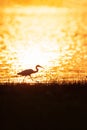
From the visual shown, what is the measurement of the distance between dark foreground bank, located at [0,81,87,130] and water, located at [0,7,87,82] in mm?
2166

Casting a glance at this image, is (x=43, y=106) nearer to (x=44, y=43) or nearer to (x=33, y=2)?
(x=44, y=43)

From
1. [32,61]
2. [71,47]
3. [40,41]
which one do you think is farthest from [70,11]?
[32,61]

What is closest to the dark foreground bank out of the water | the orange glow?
the water

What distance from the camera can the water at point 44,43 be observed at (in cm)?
2555

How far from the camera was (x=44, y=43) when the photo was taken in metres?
38.2

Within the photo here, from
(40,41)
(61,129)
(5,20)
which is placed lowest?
(61,129)

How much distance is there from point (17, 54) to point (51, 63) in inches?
151

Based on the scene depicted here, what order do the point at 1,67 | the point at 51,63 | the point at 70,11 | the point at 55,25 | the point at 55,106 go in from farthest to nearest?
the point at 70,11
the point at 55,25
the point at 51,63
the point at 1,67
the point at 55,106

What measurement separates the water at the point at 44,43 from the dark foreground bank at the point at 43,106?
2.17 meters

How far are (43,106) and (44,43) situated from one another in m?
20.6

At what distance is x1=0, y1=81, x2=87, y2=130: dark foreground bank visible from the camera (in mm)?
17047

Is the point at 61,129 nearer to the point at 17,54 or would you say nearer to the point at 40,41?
the point at 17,54

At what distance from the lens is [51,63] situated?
93.8ft

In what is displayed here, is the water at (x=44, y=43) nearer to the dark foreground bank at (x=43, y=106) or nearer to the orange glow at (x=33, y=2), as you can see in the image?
the dark foreground bank at (x=43, y=106)
